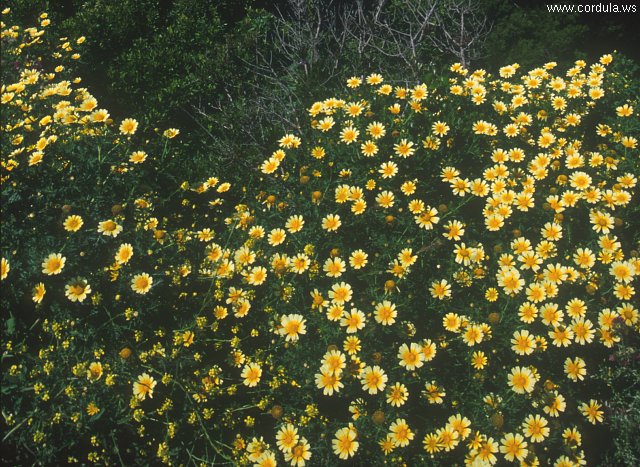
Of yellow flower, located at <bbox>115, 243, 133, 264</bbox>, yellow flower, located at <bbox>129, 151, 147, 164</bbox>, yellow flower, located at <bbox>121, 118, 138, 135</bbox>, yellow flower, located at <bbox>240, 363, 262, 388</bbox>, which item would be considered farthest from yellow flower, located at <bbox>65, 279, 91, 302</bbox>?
yellow flower, located at <bbox>121, 118, 138, 135</bbox>

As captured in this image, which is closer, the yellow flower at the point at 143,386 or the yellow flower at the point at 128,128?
the yellow flower at the point at 143,386

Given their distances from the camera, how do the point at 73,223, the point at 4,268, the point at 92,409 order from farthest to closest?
1. the point at 73,223
2. the point at 4,268
3. the point at 92,409

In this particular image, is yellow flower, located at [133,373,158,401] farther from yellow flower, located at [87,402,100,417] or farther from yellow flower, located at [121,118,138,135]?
yellow flower, located at [121,118,138,135]

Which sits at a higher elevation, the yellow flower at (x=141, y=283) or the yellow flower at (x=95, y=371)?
the yellow flower at (x=141, y=283)

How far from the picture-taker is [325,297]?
280 cm

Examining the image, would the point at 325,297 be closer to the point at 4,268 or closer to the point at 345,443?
the point at 345,443

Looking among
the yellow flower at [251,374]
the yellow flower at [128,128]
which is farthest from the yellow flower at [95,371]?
the yellow flower at [128,128]

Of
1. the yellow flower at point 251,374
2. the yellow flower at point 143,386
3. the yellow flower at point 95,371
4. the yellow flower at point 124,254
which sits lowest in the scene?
the yellow flower at point 251,374

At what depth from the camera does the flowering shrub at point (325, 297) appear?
241cm

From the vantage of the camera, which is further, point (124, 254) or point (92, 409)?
point (124, 254)

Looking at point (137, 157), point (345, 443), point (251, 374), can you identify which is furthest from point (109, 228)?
point (345, 443)

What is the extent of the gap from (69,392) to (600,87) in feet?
14.7

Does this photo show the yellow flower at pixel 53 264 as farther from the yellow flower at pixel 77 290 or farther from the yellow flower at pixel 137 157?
the yellow flower at pixel 137 157

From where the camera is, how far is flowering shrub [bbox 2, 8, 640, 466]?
241 cm
